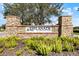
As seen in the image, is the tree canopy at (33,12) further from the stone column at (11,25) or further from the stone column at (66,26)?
the stone column at (66,26)

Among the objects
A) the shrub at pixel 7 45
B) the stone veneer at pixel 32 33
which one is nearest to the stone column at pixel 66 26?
the stone veneer at pixel 32 33

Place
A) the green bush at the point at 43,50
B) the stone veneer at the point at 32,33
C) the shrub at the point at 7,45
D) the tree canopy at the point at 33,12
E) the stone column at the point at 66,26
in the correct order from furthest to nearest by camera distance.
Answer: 1. the tree canopy at the point at 33,12
2. the stone column at the point at 66,26
3. the stone veneer at the point at 32,33
4. the shrub at the point at 7,45
5. the green bush at the point at 43,50

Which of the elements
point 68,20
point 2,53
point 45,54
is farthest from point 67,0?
point 2,53

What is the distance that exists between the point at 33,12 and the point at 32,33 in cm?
275

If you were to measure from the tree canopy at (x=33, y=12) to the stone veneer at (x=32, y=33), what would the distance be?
2.00 metres

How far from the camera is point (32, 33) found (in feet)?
33.3

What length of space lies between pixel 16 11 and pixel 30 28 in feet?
9.73

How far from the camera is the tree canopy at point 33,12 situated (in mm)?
12391

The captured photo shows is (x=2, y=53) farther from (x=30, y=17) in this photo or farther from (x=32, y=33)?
(x=30, y=17)

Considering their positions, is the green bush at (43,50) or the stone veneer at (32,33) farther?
the stone veneer at (32,33)

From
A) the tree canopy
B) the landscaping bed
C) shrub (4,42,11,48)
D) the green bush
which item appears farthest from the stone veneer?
the green bush

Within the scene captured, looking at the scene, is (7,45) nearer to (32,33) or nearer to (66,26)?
(32,33)

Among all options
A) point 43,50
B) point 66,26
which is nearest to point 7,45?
point 43,50

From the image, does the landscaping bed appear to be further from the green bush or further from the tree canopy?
the tree canopy
